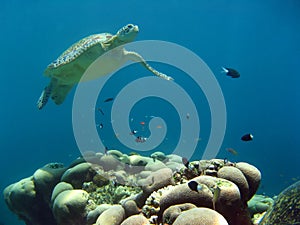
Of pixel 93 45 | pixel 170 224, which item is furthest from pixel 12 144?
pixel 170 224

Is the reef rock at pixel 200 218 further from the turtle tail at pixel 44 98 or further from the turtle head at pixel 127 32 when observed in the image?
the turtle tail at pixel 44 98

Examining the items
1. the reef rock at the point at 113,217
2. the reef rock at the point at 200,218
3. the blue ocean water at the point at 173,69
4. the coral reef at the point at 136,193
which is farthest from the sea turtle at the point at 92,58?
the blue ocean water at the point at 173,69

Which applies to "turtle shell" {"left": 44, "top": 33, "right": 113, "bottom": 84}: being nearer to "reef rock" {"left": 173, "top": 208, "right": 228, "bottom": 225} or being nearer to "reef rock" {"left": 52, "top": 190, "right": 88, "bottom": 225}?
"reef rock" {"left": 52, "top": 190, "right": 88, "bottom": 225}

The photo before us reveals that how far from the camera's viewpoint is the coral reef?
349cm

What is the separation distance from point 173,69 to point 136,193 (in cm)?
6123

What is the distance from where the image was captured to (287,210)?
2611mm

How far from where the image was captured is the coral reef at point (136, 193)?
3.49m

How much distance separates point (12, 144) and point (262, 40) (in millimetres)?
48224

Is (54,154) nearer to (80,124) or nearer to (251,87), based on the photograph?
(80,124)

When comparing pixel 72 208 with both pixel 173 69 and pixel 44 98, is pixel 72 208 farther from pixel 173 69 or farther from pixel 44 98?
pixel 173 69

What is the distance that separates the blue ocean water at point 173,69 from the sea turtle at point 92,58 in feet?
81.6

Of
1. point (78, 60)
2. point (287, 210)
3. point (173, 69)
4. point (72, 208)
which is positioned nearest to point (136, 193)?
point (72, 208)

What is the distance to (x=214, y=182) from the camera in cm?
369

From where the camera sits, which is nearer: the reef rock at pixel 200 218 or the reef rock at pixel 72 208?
the reef rock at pixel 200 218
